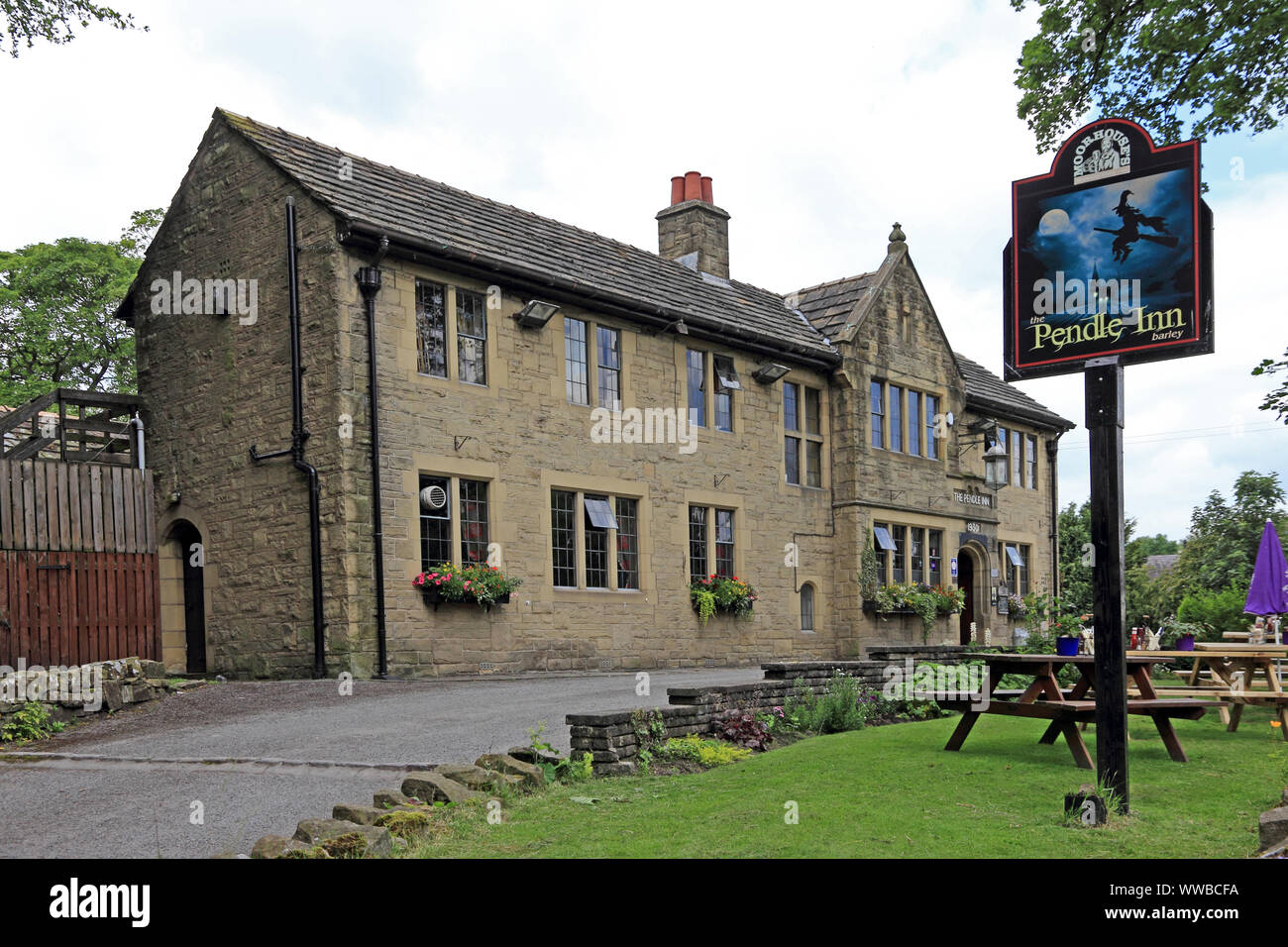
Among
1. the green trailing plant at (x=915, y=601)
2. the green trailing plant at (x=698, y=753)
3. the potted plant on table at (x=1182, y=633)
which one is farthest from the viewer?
the green trailing plant at (x=915, y=601)

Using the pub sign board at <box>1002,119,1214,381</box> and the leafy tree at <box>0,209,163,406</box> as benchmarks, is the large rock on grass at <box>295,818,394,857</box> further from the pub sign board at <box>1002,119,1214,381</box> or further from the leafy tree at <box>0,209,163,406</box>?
the leafy tree at <box>0,209,163,406</box>

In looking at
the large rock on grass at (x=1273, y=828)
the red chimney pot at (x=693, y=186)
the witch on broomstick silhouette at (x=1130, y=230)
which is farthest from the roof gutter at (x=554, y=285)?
the large rock on grass at (x=1273, y=828)

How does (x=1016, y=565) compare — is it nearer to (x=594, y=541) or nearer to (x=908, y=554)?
(x=908, y=554)

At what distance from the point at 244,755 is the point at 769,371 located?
15.2 meters

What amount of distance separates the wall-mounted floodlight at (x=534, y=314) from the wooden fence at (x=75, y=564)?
6580 mm

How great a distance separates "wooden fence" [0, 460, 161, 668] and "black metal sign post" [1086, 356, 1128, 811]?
1366 centimetres

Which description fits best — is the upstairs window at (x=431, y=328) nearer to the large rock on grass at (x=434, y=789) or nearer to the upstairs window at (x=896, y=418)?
the large rock on grass at (x=434, y=789)

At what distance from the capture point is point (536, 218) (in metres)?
21.6

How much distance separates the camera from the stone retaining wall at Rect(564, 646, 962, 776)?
910 cm

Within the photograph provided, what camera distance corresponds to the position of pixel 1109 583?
711 centimetres

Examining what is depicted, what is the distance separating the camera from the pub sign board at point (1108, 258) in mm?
7160

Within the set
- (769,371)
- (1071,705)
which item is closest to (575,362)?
(769,371)
